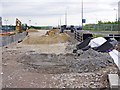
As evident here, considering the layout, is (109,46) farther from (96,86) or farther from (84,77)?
(96,86)

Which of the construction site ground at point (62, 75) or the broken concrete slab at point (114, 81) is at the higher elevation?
the broken concrete slab at point (114, 81)

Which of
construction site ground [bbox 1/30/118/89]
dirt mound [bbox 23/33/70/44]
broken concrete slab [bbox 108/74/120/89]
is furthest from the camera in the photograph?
dirt mound [bbox 23/33/70/44]

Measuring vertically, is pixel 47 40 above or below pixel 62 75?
above

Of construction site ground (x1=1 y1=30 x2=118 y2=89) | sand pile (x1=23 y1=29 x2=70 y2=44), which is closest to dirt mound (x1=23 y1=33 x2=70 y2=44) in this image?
sand pile (x1=23 y1=29 x2=70 y2=44)

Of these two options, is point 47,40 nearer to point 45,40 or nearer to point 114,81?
point 45,40

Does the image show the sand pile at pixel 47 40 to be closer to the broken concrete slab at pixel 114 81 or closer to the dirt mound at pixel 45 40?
the dirt mound at pixel 45 40

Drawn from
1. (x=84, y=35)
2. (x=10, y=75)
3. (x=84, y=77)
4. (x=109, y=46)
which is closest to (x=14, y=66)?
(x=10, y=75)

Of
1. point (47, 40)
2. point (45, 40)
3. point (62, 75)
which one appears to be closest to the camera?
point (62, 75)

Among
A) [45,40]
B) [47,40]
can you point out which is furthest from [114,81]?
[45,40]

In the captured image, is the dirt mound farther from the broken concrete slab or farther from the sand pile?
the broken concrete slab

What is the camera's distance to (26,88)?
28.6 ft

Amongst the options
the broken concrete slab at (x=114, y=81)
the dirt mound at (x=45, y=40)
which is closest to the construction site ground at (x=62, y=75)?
the broken concrete slab at (x=114, y=81)

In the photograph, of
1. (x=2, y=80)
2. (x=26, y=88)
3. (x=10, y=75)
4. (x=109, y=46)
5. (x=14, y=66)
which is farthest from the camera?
(x=109, y=46)

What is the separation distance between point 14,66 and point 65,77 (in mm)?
3471
